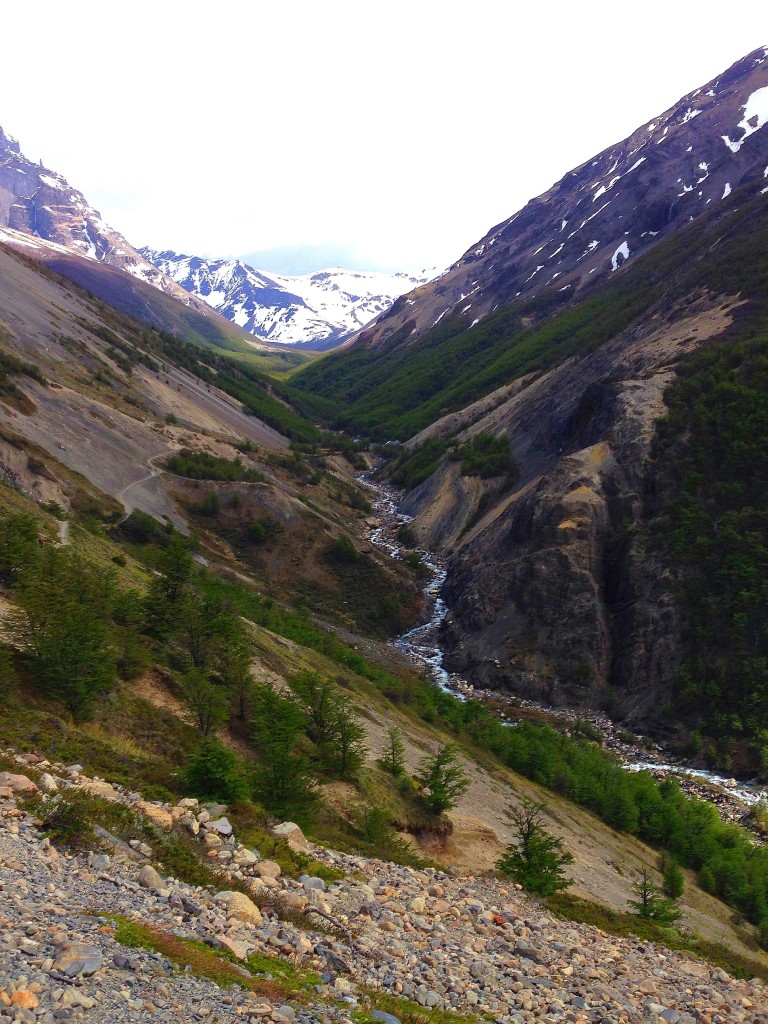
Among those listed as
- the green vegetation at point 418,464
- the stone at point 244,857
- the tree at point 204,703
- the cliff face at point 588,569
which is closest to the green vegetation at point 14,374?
the cliff face at point 588,569

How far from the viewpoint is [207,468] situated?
58.7 meters

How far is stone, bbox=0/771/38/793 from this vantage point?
8508 millimetres

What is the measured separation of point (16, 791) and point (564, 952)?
963 cm

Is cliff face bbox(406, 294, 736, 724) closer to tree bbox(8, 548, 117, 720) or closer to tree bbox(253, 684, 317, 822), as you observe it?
tree bbox(253, 684, 317, 822)

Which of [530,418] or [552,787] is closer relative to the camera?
[552,787]

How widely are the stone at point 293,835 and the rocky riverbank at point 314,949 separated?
0.11 metres

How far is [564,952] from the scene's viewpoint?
1131 centimetres

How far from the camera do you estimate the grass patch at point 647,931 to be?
45.0ft

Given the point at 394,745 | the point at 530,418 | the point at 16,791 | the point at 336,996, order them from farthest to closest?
the point at 530,418
the point at 394,745
the point at 16,791
the point at 336,996

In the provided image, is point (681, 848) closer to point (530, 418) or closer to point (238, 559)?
point (238, 559)

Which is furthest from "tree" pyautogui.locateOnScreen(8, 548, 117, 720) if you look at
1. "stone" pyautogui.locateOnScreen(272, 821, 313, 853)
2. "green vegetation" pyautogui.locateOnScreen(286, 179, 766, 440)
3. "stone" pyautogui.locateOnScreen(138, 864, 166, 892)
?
"green vegetation" pyautogui.locateOnScreen(286, 179, 766, 440)

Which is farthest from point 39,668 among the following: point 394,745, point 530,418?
Result: point 530,418

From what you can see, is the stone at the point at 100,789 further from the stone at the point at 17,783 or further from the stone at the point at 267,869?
the stone at the point at 267,869

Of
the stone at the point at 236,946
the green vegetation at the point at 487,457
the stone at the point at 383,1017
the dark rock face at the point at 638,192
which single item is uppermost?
the dark rock face at the point at 638,192
